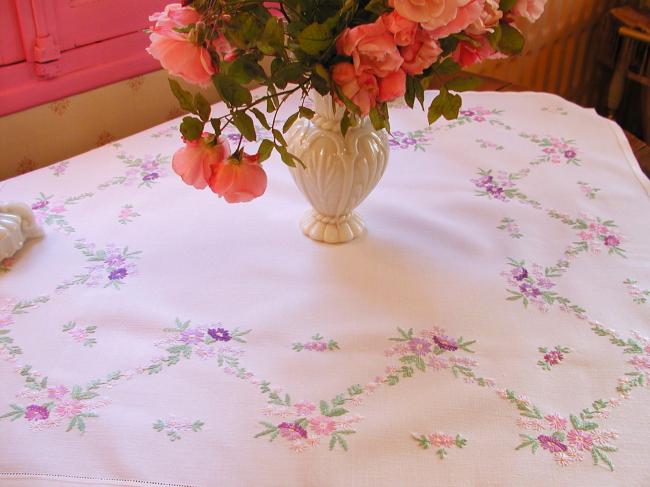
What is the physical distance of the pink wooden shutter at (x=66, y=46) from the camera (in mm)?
1417

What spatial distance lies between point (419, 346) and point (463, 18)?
42 centimetres

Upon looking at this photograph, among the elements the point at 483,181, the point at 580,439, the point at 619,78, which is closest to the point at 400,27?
the point at 580,439

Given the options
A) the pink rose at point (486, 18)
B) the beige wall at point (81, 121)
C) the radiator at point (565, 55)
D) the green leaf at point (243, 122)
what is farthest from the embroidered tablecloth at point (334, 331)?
the radiator at point (565, 55)

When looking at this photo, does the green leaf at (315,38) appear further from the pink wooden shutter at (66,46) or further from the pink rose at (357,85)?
the pink wooden shutter at (66,46)

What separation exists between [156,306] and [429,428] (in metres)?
0.42

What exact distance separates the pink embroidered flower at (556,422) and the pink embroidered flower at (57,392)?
580mm

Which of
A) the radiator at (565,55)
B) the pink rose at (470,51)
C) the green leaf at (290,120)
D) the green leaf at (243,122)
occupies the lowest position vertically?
the radiator at (565,55)

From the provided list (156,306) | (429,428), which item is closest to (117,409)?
(156,306)

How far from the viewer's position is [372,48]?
83 centimetres

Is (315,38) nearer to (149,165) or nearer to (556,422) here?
(556,422)

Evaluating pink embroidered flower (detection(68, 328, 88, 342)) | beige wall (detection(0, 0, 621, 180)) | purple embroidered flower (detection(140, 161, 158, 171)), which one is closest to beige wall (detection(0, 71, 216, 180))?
beige wall (detection(0, 0, 621, 180))

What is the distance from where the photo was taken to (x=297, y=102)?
1.68 meters

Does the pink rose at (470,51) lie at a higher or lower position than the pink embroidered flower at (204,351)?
higher

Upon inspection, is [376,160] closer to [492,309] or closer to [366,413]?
[492,309]
